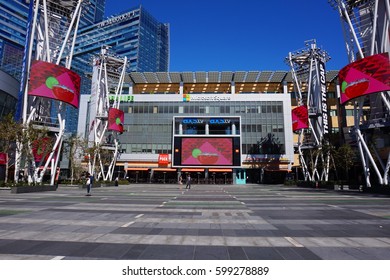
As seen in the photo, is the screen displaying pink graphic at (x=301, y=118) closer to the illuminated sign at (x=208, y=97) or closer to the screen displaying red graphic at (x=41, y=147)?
the illuminated sign at (x=208, y=97)

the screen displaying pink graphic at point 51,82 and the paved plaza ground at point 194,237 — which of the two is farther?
the screen displaying pink graphic at point 51,82

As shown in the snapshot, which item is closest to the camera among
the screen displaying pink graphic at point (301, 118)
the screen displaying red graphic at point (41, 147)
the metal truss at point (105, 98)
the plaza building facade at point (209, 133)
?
the screen displaying red graphic at point (41, 147)

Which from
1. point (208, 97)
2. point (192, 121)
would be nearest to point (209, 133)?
point (192, 121)

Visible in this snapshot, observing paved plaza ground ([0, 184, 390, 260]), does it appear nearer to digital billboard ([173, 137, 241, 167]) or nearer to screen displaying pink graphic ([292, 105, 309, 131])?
screen displaying pink graphic ([292, 105, 309, 131])

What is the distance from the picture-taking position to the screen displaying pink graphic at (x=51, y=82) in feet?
110

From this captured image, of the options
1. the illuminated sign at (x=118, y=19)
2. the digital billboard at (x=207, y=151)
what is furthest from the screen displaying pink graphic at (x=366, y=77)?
the illuminated sign at (x=118, y=19)

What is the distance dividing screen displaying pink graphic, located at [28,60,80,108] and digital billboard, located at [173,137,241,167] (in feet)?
109

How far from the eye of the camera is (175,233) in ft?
29.5

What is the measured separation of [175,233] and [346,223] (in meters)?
7.48

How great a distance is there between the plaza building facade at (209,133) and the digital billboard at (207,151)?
259 millimetres
